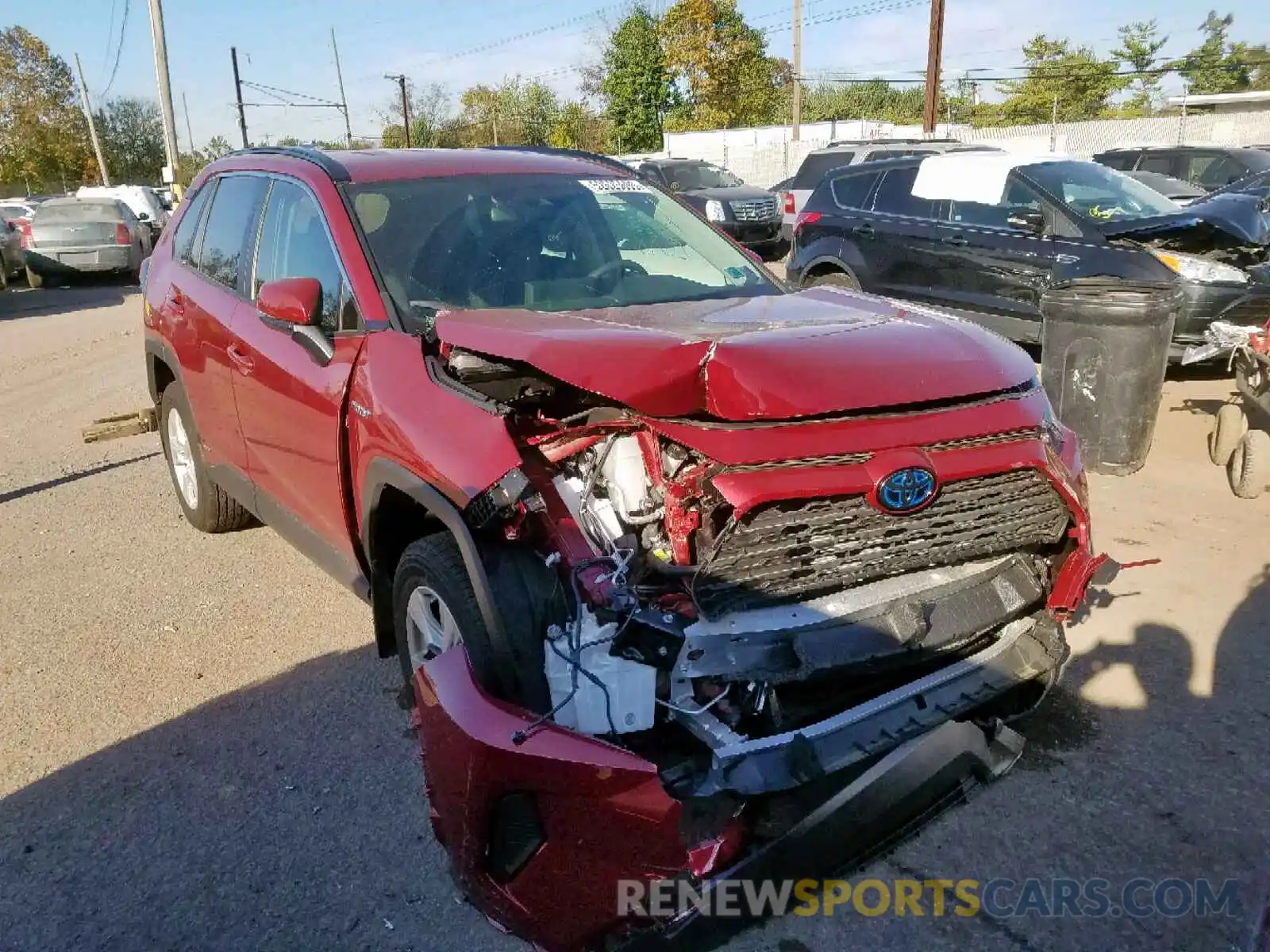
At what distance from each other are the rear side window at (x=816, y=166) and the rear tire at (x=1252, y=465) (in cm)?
1145

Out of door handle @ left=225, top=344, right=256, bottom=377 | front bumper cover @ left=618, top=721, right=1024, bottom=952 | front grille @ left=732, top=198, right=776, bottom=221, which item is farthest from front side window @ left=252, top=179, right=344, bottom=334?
front grille @ left=732, top=198, right=776, bottom=221

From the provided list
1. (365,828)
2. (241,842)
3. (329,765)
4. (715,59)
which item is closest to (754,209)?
(329,765)

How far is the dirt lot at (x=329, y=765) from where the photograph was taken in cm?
272

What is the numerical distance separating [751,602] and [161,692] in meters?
2.59

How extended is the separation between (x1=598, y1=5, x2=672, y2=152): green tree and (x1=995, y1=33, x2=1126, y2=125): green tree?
18.7 metres

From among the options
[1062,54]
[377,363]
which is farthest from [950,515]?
[1062,54]

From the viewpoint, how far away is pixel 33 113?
154ft

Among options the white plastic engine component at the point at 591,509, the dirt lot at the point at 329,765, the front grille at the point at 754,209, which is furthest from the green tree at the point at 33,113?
the white plastic engine component at the point at 591,509

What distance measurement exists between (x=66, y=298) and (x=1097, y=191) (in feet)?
57.3

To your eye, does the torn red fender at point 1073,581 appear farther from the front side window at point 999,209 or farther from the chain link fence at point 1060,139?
the chain link fence at point 1060,139

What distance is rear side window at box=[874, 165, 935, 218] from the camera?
30.9 ft

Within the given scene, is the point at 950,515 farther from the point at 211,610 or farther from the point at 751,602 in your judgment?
the point at 211,610

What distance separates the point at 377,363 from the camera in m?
3.33

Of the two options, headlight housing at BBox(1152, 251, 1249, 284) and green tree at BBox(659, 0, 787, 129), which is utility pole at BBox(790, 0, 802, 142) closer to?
green tree at BBox(659, 0, 787, 129)
